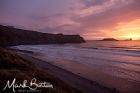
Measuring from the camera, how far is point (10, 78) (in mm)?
6613

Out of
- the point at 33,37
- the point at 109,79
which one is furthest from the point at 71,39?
the point at 109,79

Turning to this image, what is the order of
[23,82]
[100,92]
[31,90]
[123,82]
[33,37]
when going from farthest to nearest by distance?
[33,37] < [123,82] < [100,92] < [23,82] < [31,90]

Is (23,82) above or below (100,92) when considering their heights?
above

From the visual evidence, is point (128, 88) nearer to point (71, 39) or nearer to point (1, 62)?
point (1, 62)

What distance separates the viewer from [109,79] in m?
11.8

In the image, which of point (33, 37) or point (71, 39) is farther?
point (71, 39)

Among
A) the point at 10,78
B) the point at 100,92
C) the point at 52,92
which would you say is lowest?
the point at 100,92

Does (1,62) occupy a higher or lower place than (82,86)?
higher

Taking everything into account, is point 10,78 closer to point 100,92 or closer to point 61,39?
point 100,92

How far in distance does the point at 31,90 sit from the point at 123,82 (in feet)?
23.6

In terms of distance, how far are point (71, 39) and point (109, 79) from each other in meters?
160

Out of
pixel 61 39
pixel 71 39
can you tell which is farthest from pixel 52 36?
pixel 71 39

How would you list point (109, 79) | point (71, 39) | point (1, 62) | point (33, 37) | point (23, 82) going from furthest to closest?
point (71, 39), point (33, 37), point (109, 79), point (1, 62), point (23, 82)

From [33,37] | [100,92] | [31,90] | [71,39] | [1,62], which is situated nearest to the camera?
[31,90]
